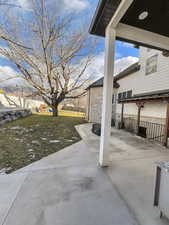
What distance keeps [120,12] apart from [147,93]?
654cm

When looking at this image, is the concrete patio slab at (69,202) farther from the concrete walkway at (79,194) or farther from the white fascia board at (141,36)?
the white fascia board at (141,36)

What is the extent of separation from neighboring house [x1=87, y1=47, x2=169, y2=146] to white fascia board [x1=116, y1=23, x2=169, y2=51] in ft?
7.62

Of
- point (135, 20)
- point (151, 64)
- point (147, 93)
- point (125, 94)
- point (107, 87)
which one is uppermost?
point (151, 64)


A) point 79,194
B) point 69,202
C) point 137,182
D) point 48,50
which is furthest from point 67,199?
point 48,50

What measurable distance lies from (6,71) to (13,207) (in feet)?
41.9

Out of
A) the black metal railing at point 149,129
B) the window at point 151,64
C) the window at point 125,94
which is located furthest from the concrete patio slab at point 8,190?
the window at point 125,94

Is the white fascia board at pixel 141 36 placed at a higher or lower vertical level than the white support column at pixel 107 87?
higher

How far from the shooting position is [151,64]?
25.7ft

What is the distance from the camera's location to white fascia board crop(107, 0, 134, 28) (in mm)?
2361

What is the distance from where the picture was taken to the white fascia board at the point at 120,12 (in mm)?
2361

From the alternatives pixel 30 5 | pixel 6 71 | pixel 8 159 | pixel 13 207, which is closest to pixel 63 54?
pixel 30 5

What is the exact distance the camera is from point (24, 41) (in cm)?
1033

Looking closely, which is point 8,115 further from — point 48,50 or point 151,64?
point 151,64

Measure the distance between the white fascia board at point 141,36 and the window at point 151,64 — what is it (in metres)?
3.92
